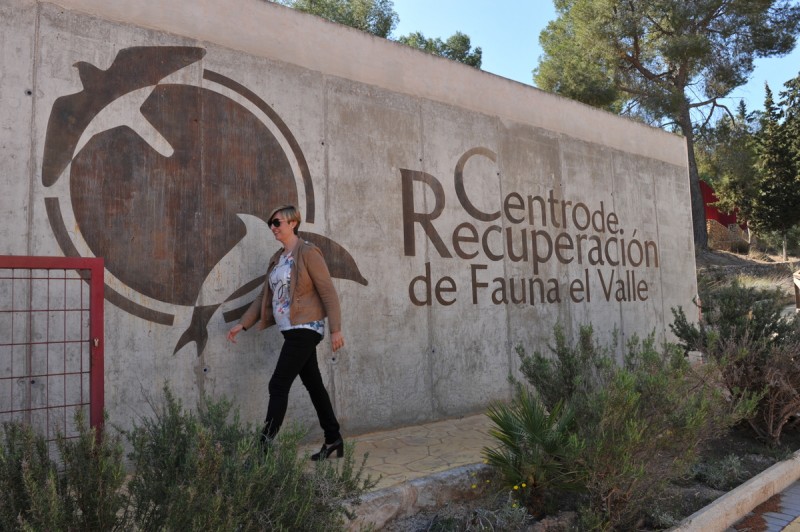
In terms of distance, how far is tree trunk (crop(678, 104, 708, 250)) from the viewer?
2062 cm

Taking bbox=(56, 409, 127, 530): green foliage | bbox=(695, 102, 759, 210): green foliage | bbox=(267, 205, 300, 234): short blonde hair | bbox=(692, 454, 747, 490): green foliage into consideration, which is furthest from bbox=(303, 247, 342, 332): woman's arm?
bbox=(695, 102, 759, 210): green foliage

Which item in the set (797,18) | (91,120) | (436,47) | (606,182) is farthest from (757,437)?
(436,47)

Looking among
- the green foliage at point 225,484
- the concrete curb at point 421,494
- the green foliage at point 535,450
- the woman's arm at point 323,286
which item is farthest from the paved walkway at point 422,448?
the green foliage at point 225,484

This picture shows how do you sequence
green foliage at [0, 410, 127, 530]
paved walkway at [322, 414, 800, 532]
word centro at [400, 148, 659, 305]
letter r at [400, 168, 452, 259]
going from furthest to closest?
word centro at [400, 148, 659, 305], letter r at [400, 168, 452, 259], paved walkway at [322, 414, 800, 532], green foliage at [0, 410, 127, 530]

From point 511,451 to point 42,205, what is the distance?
10.8 ft

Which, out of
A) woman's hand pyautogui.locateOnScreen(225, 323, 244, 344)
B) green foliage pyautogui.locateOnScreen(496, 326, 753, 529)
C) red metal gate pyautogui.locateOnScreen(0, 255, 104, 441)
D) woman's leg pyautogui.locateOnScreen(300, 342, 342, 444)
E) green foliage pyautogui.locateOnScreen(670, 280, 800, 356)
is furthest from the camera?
green foliage pyautogui.locateOnScreen(670, 280, 800, 356)

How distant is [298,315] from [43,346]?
62.7 inches

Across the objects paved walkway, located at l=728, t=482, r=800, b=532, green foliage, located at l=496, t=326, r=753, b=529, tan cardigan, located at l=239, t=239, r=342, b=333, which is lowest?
paved walkway, located at l=728, t=482, r=800, b=532

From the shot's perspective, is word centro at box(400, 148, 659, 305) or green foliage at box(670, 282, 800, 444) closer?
green foliage at box(670, 282, 800, 444)

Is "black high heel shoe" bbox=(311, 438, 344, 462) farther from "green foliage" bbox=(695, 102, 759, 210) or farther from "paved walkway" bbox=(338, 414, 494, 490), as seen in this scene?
"green foliage" bbox=(695, 102, 759, 210)

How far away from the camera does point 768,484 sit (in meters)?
4.36

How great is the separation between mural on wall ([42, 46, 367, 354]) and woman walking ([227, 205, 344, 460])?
0.55 m

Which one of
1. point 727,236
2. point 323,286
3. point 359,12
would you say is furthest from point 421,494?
point 727,236

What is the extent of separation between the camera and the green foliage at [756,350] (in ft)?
16.3
